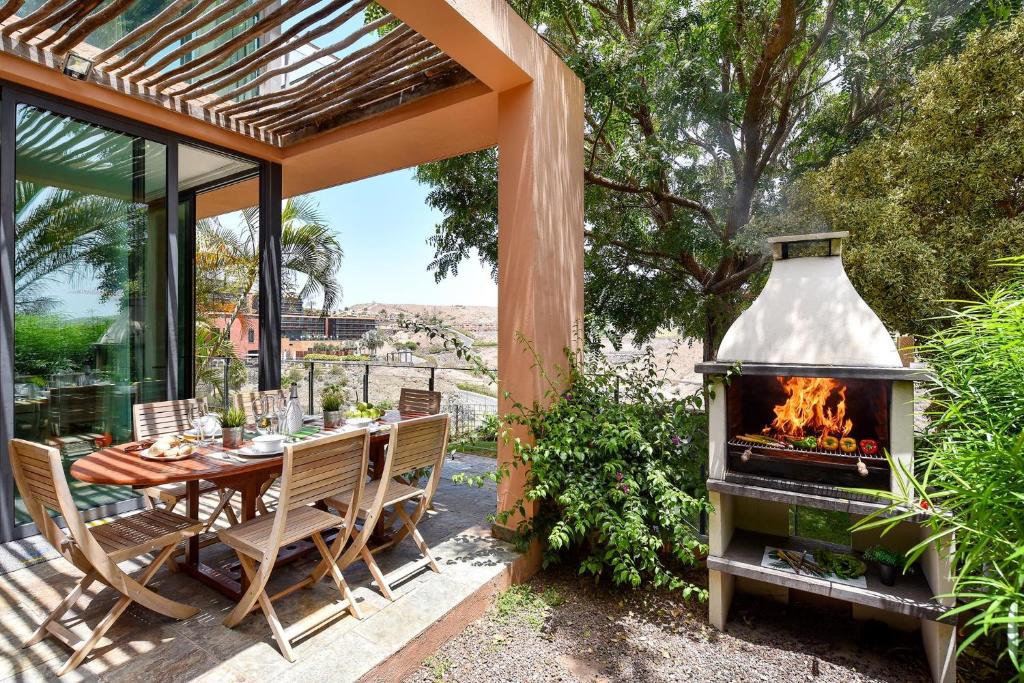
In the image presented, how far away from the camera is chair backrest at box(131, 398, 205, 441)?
3.23 metres

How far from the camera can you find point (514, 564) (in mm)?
2953

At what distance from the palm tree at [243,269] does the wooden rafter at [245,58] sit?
4.21ft

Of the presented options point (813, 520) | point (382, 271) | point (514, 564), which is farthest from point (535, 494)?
point (382, 271)

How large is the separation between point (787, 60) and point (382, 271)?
17917 millimetres

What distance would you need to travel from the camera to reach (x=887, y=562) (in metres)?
2.38

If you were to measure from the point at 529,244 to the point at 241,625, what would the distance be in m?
2.54

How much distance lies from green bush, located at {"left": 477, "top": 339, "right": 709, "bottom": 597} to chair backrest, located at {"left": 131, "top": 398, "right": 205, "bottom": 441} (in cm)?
230

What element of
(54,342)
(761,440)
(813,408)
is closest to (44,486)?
(54,342)

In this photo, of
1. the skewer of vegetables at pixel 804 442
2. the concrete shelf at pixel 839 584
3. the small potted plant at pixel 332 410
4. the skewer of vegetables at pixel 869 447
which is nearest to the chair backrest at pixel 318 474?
the small potted plant at pixel 332 410

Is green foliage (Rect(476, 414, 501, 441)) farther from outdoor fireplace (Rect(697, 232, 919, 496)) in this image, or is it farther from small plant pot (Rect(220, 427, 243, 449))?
small plant pot (Rect(220, 427, 243, 449))

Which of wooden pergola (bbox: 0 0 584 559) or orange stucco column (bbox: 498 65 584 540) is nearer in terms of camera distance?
wooden pergola (bbox: 0 0 584 559)

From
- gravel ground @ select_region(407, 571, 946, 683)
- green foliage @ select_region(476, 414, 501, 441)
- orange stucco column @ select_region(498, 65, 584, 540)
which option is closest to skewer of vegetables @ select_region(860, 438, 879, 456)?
gravel ground @ select_region(407, 571, 946, 683)

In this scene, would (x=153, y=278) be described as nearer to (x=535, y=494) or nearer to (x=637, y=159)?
(x=535, y=494)

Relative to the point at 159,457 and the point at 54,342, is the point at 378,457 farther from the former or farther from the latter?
the point at 54,342
